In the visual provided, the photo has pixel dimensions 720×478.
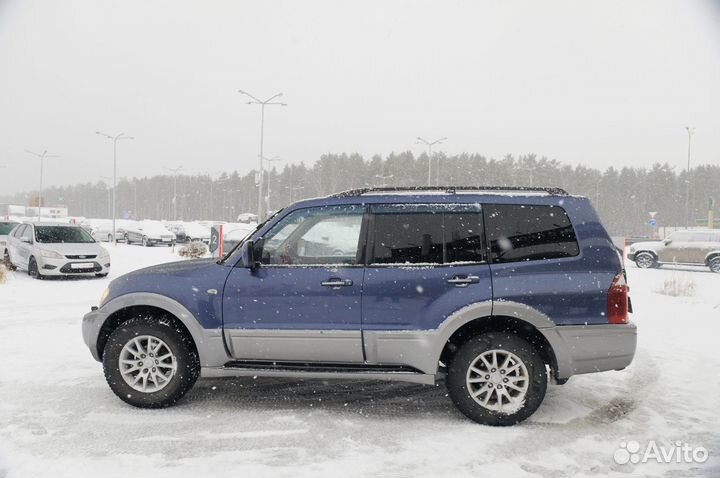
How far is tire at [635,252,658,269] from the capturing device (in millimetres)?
23188

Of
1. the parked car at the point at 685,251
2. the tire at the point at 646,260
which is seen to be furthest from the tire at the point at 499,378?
the tire at the point at 646,260

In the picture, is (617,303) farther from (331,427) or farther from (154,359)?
(154,359)

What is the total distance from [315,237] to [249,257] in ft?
2.01

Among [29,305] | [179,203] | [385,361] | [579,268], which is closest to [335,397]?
[385,361]

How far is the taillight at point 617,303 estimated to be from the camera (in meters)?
4.51

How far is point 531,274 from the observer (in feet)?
14.9

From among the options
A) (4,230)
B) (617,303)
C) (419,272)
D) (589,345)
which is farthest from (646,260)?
(4,230)

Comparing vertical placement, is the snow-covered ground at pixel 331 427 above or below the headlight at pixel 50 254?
below

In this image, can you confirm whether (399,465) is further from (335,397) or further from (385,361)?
(335,397)

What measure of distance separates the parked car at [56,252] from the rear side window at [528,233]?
12920 mm

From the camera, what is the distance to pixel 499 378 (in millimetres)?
4547

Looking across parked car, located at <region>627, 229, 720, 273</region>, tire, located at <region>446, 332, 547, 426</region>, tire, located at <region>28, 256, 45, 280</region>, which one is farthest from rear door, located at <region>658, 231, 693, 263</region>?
tire, located at <region>28, 256, 45, 280</region>

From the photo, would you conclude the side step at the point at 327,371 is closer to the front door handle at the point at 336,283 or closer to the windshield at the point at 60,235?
the front door handle at the point at 336,283

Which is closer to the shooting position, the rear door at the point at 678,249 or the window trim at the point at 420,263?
the window trim at the point at 420,263
